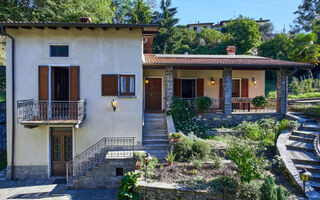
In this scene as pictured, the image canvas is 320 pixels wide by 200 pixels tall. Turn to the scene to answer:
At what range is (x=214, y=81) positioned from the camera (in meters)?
14.3

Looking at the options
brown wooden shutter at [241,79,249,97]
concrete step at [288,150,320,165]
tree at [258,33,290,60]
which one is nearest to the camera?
concrete step at [288,150,320,165]

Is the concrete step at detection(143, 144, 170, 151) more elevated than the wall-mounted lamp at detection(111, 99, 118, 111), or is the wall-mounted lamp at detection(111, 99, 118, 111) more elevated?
the wall-mounted lamp at detection(111, 99, 118, 111)

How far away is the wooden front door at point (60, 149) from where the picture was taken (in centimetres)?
967

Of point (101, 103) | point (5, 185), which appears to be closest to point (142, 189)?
point (101, 103)

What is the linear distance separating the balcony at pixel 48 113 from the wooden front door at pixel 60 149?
2.80ft

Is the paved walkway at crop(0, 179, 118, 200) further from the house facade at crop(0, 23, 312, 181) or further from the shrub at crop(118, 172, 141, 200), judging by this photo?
the shrub at crop(118, 172, 141, 200)

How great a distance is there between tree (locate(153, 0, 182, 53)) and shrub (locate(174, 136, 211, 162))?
70.5 feet

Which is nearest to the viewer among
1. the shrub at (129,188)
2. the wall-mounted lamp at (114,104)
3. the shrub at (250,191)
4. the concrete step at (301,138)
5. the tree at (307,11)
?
the shrub at (250,191)

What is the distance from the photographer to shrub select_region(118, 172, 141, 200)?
6633 millimetres

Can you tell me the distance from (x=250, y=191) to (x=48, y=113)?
8.22 m

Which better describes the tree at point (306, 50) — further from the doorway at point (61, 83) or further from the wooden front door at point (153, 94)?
the doorway at point (61, 83)

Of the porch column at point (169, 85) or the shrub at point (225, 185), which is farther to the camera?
the porch column at point (169, 85)

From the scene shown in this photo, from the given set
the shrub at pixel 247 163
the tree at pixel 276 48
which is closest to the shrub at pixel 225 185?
the shrub at pixel 247 163

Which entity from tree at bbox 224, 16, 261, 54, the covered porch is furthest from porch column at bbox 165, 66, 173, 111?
tree at bbox 224, 16, 261, 54
